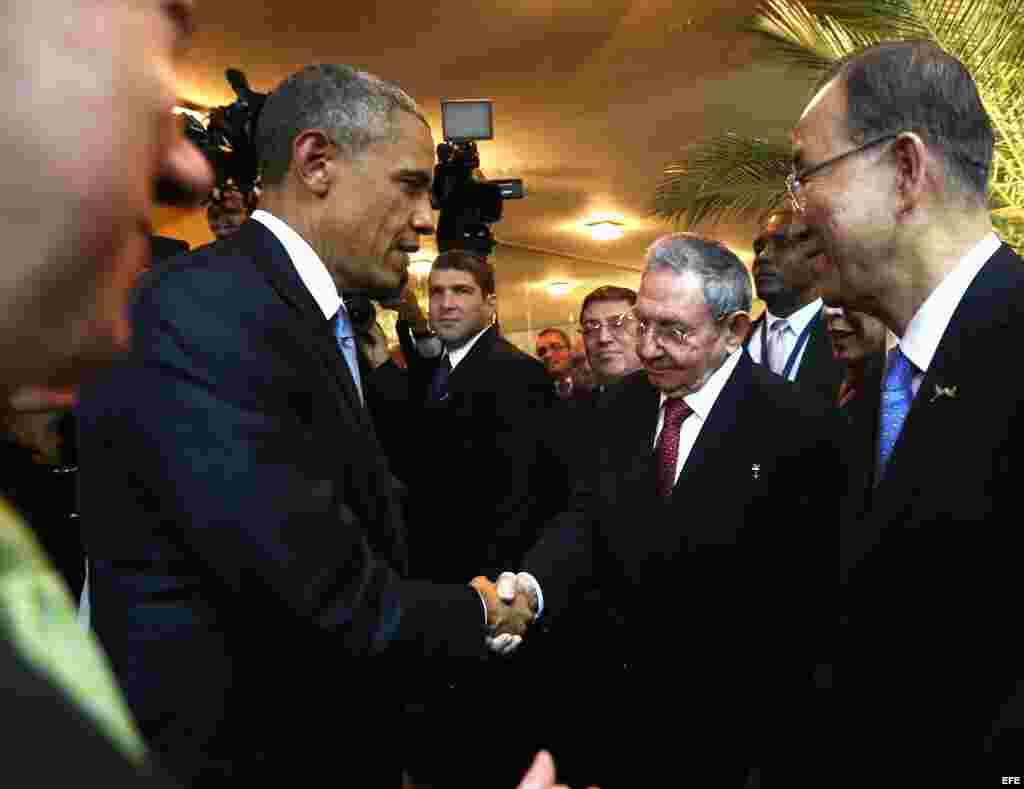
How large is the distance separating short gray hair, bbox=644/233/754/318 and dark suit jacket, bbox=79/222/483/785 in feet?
5.37

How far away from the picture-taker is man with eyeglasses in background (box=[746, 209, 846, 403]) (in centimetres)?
401

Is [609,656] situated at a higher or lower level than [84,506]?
lower

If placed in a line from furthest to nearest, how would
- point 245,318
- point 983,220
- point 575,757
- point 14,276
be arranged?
point 575,757
point 983,220
point 245,318
point 14,276

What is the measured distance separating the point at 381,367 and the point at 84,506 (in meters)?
2.54

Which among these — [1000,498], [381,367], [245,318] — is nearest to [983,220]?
[1000,498]

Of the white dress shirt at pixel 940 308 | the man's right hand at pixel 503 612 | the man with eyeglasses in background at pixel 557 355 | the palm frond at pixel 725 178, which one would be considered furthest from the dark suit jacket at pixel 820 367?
the man with eyeglasses in background at pixel 557 355

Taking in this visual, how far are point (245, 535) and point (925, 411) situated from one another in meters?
→ 1.09

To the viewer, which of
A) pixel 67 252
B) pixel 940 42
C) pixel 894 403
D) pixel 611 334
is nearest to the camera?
pixel 67 252

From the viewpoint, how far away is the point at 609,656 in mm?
2893

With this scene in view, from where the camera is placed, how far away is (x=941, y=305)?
5.60 ft

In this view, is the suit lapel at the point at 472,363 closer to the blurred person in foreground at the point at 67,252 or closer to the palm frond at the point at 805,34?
the palm frond at the point at 805,34

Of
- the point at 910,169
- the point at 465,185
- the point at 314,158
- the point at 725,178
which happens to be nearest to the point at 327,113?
the point at 314,158

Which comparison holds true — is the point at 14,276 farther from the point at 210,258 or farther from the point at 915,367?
the point at 915,367

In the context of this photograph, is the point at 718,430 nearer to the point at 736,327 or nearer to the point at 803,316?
the point at 736,327
